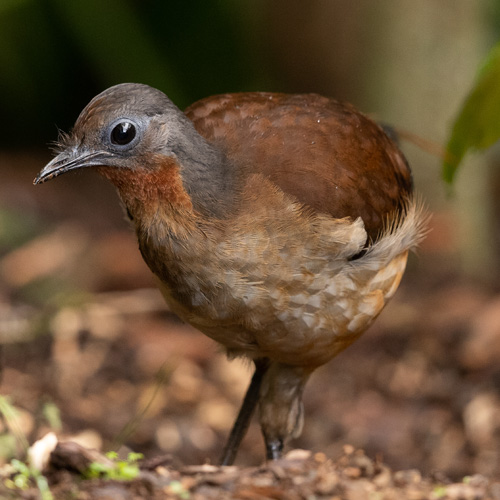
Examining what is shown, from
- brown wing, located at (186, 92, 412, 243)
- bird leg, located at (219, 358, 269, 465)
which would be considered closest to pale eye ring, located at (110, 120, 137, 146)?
brown wing, located at (186, 92, 412, 243)

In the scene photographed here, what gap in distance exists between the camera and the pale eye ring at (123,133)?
330 centimetres

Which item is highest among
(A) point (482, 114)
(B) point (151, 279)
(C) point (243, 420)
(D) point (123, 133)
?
(A) point (482, 114)

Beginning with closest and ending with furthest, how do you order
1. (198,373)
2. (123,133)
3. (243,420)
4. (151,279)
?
(123,133)
(243,420)
(198,373)
(151,279)

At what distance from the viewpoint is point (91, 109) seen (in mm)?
3332

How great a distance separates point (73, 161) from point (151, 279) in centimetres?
334

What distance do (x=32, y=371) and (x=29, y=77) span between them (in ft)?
14.3

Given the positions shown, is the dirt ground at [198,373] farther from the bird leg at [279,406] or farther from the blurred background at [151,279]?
the bird leg at [279,406]

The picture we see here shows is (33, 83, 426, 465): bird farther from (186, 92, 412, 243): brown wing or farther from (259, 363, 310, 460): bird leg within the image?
(259, 363, 310, 460): bird leg

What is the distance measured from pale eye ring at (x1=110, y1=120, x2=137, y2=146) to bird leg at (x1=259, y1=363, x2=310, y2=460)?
1442 mm

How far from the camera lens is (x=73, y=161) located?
3.36 metres

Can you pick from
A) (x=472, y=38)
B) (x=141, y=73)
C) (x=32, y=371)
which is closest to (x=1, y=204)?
(x=141, y=73)

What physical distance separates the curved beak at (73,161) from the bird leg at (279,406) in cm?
144

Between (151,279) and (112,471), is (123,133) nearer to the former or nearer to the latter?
(112,471)

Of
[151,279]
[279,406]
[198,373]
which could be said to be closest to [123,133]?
[279,406]
